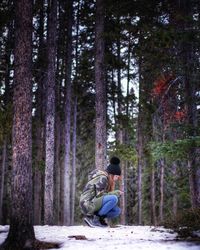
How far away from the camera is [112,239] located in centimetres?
760

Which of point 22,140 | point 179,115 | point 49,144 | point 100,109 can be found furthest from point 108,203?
point 179,115

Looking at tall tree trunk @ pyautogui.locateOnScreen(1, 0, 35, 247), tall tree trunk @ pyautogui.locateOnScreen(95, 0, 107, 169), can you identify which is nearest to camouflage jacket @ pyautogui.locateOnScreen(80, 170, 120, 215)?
tall tree trunk @ pyautogui.locateOnScreen(1, 0, 35, 247)

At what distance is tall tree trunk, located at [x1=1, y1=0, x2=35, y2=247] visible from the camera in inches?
277

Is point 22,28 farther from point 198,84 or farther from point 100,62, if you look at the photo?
point 198,84

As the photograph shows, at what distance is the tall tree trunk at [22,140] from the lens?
704 cm

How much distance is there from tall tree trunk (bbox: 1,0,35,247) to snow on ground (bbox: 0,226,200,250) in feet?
2.27

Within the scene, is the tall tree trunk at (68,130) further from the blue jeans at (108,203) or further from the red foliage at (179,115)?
the blue jeans at (108,203)

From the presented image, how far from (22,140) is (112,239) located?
2.69 metres

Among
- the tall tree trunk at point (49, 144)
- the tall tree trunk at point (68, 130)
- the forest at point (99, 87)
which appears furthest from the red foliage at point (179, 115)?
the tall tree trunk at point (68, 130)

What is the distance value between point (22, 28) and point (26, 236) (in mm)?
4124

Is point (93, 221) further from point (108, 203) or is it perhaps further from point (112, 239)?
point (112, 239)

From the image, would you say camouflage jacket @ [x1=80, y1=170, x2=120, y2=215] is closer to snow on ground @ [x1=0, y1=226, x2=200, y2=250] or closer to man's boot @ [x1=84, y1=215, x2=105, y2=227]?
man's boot @ [x1=84, y1=215, x2=105, y2=227]

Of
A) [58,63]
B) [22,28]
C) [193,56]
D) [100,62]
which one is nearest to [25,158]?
[22,28]

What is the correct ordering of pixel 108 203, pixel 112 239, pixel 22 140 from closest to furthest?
1. pixel 22 140
2. pixel 112 239
3. pixel 108 203
